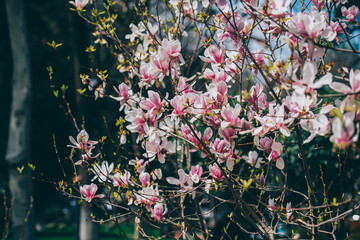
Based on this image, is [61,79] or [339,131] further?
[61,79]

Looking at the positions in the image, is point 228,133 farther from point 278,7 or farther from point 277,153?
point 278,7

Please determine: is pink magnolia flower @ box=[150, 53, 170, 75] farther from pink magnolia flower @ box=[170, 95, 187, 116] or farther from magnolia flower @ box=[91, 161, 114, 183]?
magnolia flower @ box=[91, 161, 114, 183]

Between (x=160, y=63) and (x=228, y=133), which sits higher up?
(x=160, y=63)

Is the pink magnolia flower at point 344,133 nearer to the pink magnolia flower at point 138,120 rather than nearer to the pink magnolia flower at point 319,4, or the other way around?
the pink magnolia flower at point 138,120

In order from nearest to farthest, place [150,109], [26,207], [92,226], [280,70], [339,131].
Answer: [339,131] → [280,70] → [150,109] → [26,207] → [92,226]

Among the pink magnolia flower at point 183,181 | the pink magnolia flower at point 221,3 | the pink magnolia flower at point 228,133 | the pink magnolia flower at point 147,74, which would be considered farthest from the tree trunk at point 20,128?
the pink magnolia flower at point 221,3

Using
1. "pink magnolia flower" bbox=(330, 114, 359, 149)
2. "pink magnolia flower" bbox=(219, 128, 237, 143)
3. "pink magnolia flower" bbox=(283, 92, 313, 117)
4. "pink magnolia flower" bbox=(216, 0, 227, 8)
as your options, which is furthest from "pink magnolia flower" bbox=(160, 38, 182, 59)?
"pink magnolia flower" bbox=(330, 114, 359, 149)

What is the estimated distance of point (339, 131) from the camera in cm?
92

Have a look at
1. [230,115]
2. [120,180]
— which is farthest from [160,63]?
[120,180]

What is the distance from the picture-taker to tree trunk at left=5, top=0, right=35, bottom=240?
17.4 feet

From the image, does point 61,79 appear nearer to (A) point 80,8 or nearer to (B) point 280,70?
(A) point 80,8

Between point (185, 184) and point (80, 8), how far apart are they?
114 centimetres

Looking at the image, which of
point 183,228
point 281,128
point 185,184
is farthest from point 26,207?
point 281,128

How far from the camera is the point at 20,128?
18.4ft
